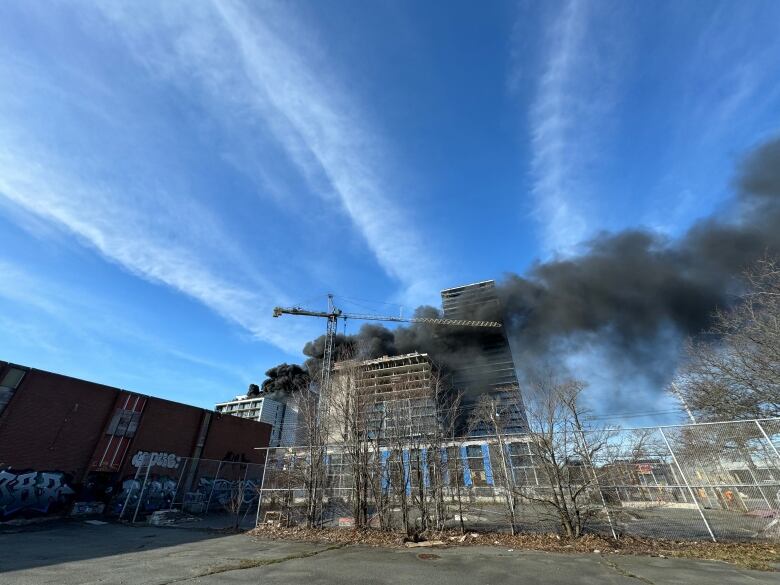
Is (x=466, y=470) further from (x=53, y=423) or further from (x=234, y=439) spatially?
(x=234, y=439)

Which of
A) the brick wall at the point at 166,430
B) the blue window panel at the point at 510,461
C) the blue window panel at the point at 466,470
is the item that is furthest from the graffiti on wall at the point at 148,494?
the blue window panel at the point at 510,461

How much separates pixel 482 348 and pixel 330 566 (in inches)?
2051

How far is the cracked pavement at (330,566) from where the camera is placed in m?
5.92

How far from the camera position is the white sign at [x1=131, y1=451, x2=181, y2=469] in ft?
67.2

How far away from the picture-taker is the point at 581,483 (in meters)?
9.09

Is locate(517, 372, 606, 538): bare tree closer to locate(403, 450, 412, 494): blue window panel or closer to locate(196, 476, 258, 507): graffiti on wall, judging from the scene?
locate(403, 450, 412, 494): blue window panel

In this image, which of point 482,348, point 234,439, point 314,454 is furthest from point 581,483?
point 482,348

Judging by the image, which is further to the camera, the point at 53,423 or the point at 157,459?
the point at 157,459

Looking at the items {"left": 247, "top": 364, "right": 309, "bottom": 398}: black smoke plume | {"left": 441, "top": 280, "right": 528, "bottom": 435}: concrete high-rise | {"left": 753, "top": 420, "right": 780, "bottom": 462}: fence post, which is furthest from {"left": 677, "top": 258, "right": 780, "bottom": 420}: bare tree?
{"left": 247, "top": 364, "right": 309, "bottom": 398}: black smoke plume

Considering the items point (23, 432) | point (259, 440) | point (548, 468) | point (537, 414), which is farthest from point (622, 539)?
point (259, 440)

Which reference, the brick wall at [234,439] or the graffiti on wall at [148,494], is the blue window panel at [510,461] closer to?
the graffiti on wall at [148,494]

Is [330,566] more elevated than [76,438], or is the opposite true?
[76,438]

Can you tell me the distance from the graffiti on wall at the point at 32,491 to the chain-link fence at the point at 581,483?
13.2 m

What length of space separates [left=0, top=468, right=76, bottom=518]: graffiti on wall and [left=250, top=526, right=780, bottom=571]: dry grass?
47.4 ft
